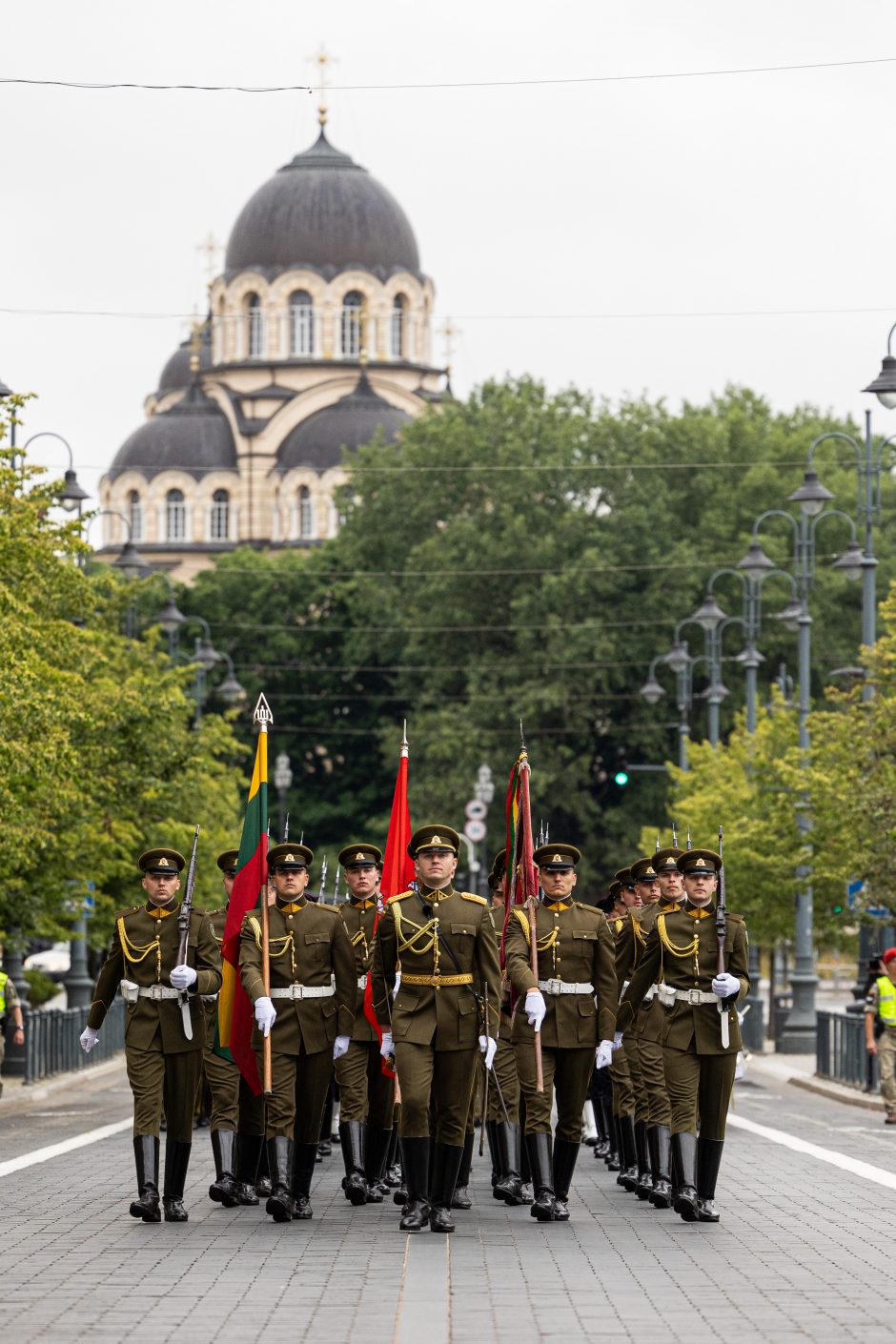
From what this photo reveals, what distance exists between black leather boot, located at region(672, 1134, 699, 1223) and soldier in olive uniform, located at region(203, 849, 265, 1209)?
2140 millimetres

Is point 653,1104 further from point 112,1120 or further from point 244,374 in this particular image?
point 244,374

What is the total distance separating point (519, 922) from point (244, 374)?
108 meters

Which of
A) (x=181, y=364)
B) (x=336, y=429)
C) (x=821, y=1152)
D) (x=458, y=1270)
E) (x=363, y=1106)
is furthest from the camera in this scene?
(x=181, y=364)

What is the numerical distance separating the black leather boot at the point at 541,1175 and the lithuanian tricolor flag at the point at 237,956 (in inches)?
56.2

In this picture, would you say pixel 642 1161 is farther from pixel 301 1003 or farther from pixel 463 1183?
pixel 301 1003

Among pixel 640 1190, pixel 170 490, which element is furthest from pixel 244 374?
pixel 640 1190

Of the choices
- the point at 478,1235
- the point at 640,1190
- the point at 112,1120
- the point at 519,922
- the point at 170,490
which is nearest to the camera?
the point at 478,1235

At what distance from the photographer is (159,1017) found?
1512 cm

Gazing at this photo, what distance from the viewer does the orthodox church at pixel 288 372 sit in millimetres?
118938

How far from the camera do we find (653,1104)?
15977 millimetres

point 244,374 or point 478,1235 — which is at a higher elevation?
point 244,374

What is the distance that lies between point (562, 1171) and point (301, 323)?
107323 millimetres

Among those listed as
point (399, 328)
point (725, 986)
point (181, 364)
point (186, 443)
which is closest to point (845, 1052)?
point (725, 986)

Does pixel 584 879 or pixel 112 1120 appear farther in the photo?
pixel 584 879
